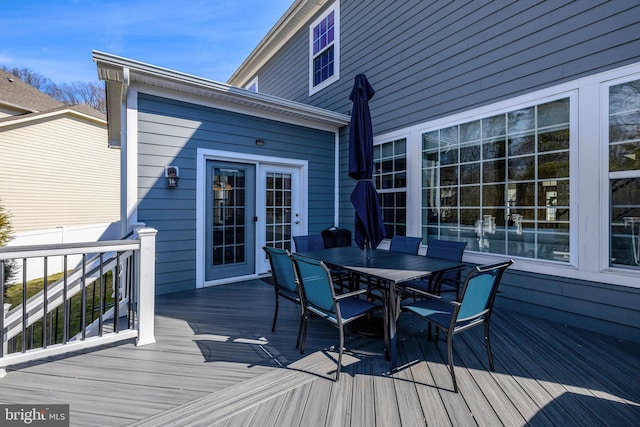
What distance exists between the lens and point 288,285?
2.97 metres

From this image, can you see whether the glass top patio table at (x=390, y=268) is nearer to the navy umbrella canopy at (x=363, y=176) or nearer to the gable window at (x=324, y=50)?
the navy umbrella canopy at (x=363, y=176)

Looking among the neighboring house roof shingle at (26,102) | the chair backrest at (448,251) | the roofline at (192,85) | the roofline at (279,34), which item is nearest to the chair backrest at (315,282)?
the chair backrest at (448,251)

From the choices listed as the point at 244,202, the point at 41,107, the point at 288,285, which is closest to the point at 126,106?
the point at 244,202

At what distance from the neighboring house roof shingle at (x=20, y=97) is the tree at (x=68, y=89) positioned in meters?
3.84

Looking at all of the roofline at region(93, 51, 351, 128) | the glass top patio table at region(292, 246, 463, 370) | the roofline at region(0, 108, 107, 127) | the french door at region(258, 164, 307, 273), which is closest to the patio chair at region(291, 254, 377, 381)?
the glass top patio table at region(292, 246, 463, 370)

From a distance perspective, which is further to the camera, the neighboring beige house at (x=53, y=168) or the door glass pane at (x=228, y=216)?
the neighboring beige house at (x=53, y=168)

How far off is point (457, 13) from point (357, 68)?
2.05m

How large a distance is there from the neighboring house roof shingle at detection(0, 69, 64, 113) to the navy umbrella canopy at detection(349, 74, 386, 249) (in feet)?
40.9

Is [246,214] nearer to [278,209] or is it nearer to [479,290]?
[278,209]

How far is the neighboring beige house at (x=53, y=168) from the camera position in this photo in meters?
8.59

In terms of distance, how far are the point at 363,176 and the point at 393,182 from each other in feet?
4.95

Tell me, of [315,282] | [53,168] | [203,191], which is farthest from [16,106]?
[315,282]

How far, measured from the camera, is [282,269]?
2.99 meters

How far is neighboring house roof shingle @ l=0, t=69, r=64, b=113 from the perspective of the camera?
9859 millimetres
